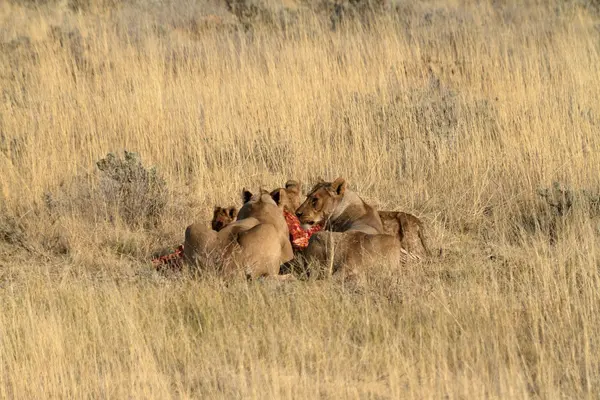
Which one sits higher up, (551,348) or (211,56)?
(211,56)

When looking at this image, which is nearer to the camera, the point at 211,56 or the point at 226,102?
the point at 226,102

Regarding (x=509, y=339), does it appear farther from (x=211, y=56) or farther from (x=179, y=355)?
(x=211, y=56)

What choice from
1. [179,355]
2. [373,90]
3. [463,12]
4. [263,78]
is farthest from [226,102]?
[463,12]

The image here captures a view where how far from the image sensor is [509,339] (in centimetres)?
596

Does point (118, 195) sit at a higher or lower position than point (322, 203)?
higher

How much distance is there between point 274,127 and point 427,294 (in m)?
4.53

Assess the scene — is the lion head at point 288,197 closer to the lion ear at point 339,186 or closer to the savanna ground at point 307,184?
the lion ear at point 339,186

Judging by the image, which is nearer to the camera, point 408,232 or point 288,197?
point 408,232

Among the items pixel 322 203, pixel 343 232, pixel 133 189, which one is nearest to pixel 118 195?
pixel 133 189

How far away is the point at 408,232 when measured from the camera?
8055 mm

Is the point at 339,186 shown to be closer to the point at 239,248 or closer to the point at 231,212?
the point at 231,212

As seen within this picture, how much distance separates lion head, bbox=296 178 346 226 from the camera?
27.9 feet

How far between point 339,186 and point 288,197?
0.45 metres

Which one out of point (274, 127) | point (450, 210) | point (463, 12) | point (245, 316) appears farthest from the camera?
point (463, 12)
